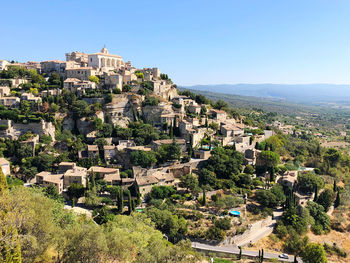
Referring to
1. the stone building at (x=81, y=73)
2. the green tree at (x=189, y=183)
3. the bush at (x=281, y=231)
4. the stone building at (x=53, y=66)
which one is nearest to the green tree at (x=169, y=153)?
the green tree at (x=189, y=183)

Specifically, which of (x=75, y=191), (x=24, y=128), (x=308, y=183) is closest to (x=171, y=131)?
(x=75, y=191)

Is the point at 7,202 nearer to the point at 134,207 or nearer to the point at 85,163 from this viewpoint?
the point at 134,207

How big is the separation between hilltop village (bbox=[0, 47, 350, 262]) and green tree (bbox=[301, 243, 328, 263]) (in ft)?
0.62

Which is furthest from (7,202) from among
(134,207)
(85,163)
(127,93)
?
(127,93)

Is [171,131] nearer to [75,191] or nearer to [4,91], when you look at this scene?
[75,191]

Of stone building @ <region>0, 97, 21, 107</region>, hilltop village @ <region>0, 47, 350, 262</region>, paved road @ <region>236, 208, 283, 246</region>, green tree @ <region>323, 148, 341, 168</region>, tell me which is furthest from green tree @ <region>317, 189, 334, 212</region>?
stone building @ <region>0, 97, 21, 107</region>

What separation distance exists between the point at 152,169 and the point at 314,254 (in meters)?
22.5

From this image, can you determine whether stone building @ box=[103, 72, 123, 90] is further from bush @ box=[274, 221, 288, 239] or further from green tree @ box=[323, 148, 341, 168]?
green tree @ box=[323, 148, 341, 168]

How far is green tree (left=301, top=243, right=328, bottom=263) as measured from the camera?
26641mm

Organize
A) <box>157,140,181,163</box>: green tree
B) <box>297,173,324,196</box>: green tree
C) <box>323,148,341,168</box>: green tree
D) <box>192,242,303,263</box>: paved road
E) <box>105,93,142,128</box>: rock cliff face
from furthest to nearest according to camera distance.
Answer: <box>323,148,341,168</box>: green tree < <box>105,93,142,128</box>: rock cliff face < <box>157,140,181,163</box>: green tree < <box>297,173,324,196</box>: green tree < <box>192,242,303,263</box>: paved road

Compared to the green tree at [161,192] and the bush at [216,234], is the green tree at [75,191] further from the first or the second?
the bush at [216,234]

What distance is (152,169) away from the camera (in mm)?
38375

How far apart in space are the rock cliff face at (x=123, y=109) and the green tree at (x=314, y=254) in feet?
116

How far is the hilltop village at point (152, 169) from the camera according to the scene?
96.7 ft
